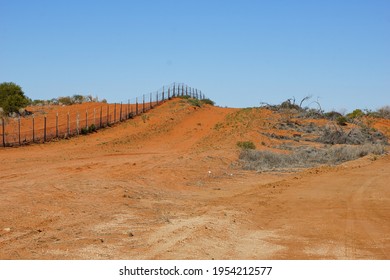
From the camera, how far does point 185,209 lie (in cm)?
1291

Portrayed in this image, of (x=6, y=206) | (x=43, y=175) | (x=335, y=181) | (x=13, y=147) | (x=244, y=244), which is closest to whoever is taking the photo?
(x=244, y=244)

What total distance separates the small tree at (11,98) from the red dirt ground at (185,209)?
23576mm

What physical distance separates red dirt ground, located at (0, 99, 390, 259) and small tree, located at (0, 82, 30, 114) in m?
23.6

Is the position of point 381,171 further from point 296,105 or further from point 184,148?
point 296,105

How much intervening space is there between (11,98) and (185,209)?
40.1m

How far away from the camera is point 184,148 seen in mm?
30250

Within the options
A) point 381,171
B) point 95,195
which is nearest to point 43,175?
point 95,195

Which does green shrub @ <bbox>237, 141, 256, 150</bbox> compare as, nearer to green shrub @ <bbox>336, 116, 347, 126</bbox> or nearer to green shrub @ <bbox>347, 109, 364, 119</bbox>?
green shrub @ <bbox>336, 116, 347, 126</bbox>

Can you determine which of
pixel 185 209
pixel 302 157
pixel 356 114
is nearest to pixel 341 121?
pixel 302 157

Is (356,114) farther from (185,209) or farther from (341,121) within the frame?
(185,209)

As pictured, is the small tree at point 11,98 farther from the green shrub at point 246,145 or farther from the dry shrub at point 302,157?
the dry shrub at point 302,157

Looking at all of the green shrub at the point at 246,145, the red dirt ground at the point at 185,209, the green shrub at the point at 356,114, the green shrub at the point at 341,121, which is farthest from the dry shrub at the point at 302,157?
the green shrub at the point at 356,114

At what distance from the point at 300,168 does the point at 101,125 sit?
60.5 feet

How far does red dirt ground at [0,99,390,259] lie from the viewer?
345 inches
